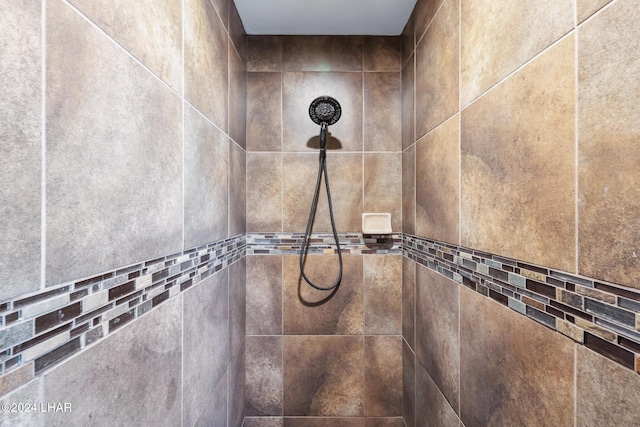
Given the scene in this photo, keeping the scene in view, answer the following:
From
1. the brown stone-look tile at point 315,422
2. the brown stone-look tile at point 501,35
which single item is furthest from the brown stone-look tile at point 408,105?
the brown stone-look tile at point 315,422

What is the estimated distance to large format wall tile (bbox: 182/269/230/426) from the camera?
0.89m

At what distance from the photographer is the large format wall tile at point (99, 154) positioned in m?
0.45

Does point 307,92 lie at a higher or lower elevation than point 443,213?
higher

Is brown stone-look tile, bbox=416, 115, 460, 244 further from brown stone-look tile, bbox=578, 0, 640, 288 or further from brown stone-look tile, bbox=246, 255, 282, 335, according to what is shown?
brown stone-look tile, bbox=246, 255, 282, 335

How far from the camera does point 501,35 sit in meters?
0.76

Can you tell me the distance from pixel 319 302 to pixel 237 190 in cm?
80

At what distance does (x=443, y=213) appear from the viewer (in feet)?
3.66

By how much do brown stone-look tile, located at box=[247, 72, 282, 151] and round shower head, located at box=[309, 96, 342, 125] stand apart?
0.23m

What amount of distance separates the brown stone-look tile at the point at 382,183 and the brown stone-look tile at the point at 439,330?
43 cm

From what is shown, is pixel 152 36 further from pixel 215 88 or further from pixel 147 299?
pixel 147 299

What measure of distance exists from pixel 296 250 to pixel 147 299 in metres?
1.02

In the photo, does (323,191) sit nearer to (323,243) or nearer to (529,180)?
(323,243)

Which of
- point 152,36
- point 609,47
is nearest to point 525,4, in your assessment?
point 609,47

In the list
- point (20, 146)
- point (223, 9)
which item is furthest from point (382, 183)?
point (20, 146)
